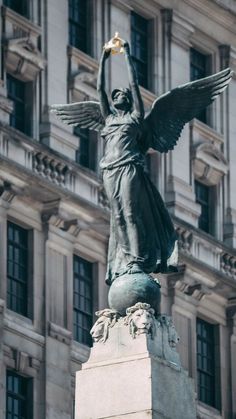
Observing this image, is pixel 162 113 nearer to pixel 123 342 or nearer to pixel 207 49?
pixel 123 342

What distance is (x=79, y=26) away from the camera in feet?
219

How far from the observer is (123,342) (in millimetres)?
30422

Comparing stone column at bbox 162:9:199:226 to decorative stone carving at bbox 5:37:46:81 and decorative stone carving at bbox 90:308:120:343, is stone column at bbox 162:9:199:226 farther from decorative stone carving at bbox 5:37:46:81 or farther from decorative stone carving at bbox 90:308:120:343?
decorative stone carving at bbox 90:308:120:343

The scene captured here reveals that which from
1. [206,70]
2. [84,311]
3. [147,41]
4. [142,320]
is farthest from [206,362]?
[142,320]

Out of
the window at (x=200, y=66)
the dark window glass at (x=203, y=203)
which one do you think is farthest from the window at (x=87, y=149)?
the window at (x=200, y=66)

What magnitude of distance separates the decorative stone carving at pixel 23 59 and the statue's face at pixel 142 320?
33.1 meters

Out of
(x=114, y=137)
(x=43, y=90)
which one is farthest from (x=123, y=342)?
(x=43, y=90)

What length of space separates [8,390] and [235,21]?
53.7 ft

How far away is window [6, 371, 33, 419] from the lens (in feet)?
195

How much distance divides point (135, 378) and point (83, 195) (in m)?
33.5

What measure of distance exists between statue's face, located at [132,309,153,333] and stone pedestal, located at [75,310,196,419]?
1 cm

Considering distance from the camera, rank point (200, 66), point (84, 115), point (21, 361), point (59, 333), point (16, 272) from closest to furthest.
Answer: point (84, 115) → point (21, 361) → point (16, 272) → point (59, 333) → point (200, 66)

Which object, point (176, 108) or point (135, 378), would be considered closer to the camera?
point (135, 378)

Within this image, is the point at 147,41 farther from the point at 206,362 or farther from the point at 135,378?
the point at 135,378
